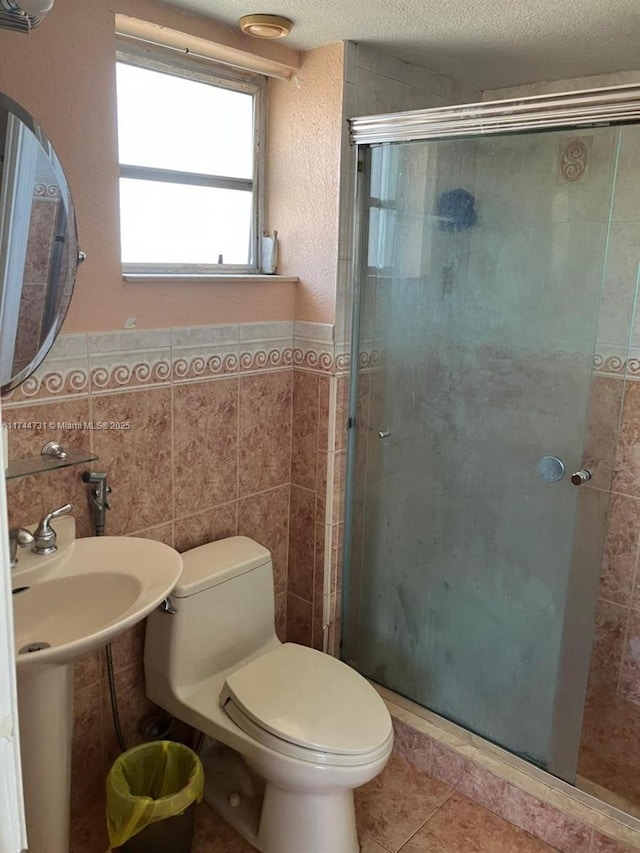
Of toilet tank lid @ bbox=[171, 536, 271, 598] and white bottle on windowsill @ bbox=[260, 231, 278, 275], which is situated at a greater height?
white bottle on windowsill @ bbox=[260, 231, 278, 275]

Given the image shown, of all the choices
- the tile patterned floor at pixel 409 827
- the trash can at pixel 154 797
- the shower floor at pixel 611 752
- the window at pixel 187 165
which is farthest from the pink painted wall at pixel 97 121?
the shower floor at pixel 611 752

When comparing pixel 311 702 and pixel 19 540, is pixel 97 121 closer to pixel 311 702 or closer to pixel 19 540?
pixel 19 540

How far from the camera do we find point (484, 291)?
1875 millimetres

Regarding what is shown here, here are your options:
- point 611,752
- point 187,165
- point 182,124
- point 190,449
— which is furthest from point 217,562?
point 611,752

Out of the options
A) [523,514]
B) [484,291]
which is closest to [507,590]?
[523,514]

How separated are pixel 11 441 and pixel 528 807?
5.43ft

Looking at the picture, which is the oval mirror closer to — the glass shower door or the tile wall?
the tile wall

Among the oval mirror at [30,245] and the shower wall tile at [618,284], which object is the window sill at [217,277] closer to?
the oval mirror at [30,245]

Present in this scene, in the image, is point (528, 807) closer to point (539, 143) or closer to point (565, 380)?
point (565, 380)

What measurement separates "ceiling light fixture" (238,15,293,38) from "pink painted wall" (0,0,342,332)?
107 mm

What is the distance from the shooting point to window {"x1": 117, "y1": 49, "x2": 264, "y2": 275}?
185cm

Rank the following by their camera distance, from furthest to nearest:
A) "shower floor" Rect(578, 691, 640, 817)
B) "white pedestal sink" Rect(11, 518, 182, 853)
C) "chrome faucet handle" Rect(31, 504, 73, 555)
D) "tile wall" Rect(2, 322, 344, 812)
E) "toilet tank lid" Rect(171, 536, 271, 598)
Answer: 1. "shower floor" Rect(578, 691, 640, 817)
2. "toilet tank lid" Rect(171, 536, 271, 598)
3. "tile wall" Rect(2, 322, 344, 812)
4. "chrome faucet handle" Rect(31, 504, 73, 555)
5. "white pedestal sink" Rect(11, 518, 182, 853)

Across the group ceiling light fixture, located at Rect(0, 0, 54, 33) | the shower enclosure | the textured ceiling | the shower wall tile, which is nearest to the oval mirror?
ceiling light fixture, located at Rect(0, 0, 54, 33)

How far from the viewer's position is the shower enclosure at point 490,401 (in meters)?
1.70
